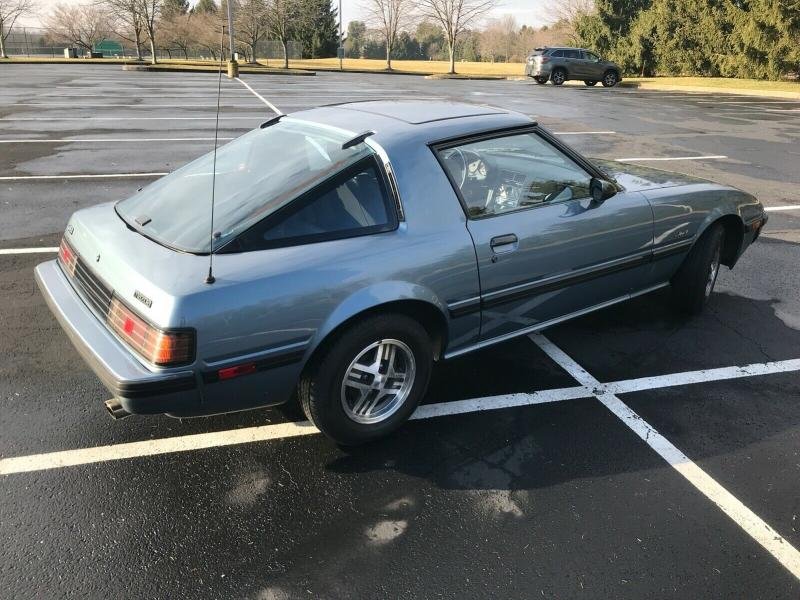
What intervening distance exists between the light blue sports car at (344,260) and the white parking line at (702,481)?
1.74ft

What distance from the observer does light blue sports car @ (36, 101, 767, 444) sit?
2.37 m

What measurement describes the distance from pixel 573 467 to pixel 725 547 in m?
0.68

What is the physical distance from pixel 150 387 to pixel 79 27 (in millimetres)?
71652

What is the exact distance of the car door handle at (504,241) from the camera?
306 cm

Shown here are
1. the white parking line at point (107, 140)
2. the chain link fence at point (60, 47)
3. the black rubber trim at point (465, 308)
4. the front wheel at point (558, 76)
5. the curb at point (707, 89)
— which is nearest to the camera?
the black rubber trim at point (465, 308)

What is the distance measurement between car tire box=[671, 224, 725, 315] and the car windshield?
2595 mm

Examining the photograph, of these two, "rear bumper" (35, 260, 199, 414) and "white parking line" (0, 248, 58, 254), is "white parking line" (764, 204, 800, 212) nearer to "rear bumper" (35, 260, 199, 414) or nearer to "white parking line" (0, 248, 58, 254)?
"rear bumper" (35, 260, 199, 414)

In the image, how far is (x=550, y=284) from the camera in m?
3.37

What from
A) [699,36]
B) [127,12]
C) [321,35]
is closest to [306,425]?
[699,36]

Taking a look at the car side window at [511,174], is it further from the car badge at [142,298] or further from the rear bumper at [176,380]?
the car badge at [142,298]

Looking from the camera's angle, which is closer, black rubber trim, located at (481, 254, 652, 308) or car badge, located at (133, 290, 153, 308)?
car badge, located at (133, 290, 153, 308)

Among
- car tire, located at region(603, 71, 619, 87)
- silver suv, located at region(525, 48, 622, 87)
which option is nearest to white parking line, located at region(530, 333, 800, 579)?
silver suv, located at region(525, 48, 622, 87)

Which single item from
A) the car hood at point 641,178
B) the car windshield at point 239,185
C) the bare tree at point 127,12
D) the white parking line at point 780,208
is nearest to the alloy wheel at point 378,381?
the car windshield at point 239,185

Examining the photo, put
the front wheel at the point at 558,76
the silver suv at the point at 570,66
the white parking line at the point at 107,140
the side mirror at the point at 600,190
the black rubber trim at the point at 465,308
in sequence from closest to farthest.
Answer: the black rubber trim at the point at 465,308 < the side mirror at the point at 600,190 < the white parking line at the point at 107,140 < the silver suv at the point at 570,66 < the front wheel at the point at 558,76
